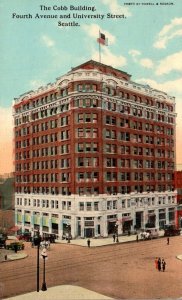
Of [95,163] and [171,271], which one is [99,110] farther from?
[171,271]

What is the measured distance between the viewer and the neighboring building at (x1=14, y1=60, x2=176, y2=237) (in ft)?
150

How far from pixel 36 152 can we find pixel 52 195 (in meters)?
6.89

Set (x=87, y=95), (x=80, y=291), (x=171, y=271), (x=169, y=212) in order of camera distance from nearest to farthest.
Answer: (x=80, y=291)
(x=171, y=271)
(x=87, y=95)
(x=169, y=212)

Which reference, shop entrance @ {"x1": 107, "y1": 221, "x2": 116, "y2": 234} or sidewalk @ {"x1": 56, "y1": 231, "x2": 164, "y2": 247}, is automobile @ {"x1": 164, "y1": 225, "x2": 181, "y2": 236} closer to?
sidewalk @ {"x1": 56, "y1": 231, "x2": 164, "y2": 247}

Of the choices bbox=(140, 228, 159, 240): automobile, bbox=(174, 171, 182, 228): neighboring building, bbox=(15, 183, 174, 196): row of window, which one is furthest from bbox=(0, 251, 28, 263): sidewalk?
bbox=(174, 171, 182, 228): neighboring building

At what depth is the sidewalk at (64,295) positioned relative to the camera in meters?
22.9

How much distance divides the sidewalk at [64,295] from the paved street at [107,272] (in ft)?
2.69

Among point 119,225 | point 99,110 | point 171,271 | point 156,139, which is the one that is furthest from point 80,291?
point 156,139

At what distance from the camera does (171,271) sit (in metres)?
29.1

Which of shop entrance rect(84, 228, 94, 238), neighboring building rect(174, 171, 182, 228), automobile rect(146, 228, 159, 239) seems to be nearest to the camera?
automobile rect(146, 228, 159, 239)

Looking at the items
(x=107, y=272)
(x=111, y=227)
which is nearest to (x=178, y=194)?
(x=111, y=227)

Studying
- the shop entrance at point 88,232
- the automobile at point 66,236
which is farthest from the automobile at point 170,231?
the automobile at point 66,236

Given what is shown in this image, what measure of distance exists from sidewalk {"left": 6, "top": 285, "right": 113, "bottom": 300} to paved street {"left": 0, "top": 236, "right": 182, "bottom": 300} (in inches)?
32.3

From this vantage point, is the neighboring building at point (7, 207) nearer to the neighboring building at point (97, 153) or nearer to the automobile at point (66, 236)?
the neighboring building at point (97, 153)
